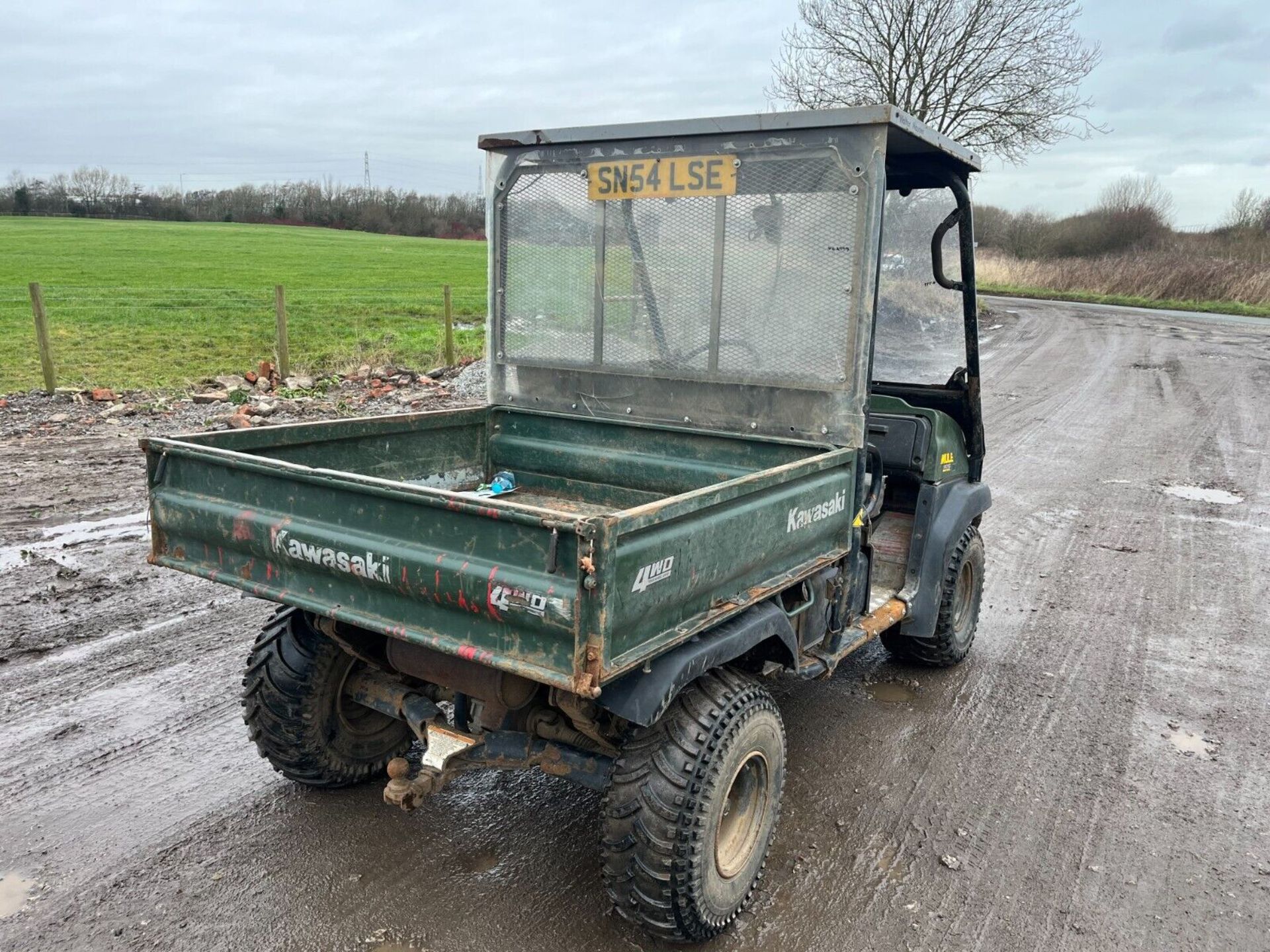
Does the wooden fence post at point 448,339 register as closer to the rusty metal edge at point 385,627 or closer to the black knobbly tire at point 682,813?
the rusty metal edge at point 385,627

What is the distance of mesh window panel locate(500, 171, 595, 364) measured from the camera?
163 inches

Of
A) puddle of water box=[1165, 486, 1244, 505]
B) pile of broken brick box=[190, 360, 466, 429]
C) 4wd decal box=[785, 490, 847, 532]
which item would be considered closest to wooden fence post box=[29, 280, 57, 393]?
pile of broken brick box=[190, 360, 466, 429]

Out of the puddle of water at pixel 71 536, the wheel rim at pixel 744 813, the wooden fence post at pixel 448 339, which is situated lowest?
the puddle of water at pixel 71 536

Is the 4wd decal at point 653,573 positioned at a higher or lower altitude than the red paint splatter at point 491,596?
higher

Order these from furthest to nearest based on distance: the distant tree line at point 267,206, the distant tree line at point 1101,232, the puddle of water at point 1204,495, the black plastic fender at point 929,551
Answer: the distant tree line at point 267,206 → the distant tree line at point 1101,232 → the puddle of water at point 1204,495 → the black plastic fender at point 929,551

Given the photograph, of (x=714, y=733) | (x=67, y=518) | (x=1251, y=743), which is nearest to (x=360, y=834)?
(x=714, y=733)

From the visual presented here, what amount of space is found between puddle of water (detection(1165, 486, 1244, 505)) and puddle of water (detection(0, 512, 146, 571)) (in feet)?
27.0

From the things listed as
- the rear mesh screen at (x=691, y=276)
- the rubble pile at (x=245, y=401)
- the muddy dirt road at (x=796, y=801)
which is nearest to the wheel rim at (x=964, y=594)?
the muddy dirt road at (x=796, y=801)

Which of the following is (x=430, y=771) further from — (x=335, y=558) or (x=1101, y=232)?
(x=1101, y=232)

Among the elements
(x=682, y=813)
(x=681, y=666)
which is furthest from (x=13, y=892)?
(x=681, y=666)

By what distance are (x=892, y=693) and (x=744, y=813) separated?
5.86ft

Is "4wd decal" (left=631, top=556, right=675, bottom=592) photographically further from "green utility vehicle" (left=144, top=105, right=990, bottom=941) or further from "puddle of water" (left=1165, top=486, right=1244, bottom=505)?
"puddle of water" (left=1165, top=486, right=1244, bottom=505)

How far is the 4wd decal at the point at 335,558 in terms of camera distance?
2.69 metres

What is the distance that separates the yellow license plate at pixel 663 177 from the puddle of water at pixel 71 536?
410 cm
